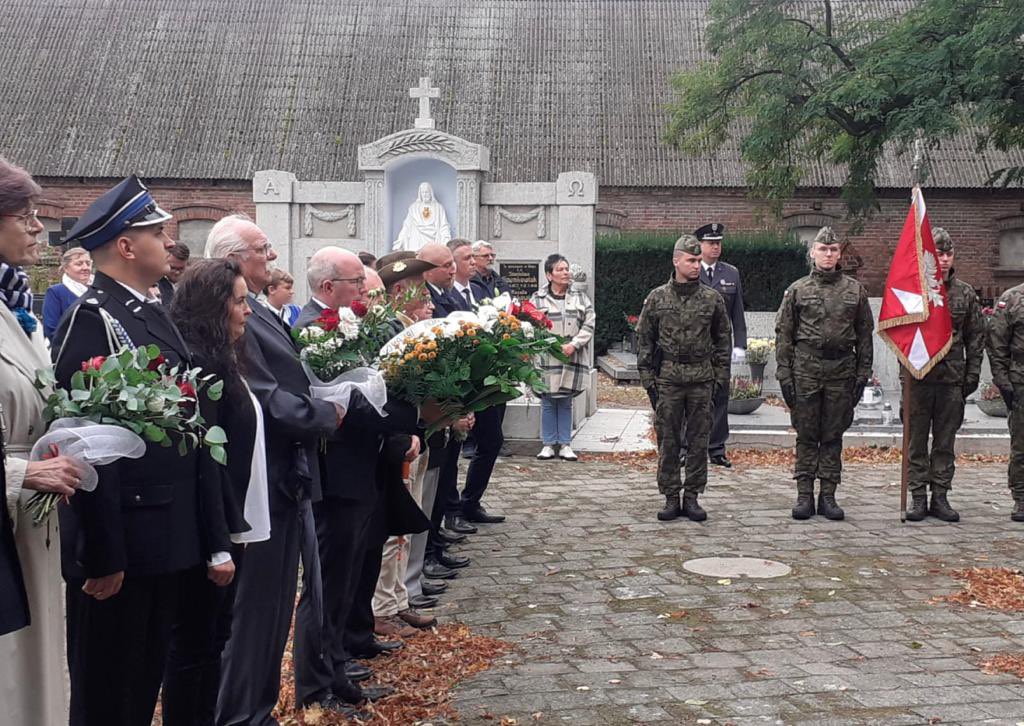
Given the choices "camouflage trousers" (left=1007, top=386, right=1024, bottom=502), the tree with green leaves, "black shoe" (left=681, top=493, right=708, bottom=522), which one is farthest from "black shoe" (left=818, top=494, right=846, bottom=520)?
the tree with green leaves

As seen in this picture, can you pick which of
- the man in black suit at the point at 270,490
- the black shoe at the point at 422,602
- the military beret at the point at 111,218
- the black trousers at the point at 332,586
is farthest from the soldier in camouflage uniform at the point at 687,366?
the military beret at the point at 111,218

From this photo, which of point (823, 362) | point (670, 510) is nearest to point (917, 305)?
point (823, 362)

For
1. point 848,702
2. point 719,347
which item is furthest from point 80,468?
point 719,347

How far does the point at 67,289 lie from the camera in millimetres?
7332

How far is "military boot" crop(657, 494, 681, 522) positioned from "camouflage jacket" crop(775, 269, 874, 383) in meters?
→ 1.29

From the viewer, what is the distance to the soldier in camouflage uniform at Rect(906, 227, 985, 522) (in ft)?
30.9

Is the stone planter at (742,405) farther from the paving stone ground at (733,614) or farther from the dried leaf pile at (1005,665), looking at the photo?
the dried leaf pile at (1005,665)

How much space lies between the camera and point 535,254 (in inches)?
581

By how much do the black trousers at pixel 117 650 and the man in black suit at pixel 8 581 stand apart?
39 centimetres

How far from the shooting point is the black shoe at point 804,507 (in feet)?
30.8

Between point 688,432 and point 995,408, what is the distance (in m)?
6.25

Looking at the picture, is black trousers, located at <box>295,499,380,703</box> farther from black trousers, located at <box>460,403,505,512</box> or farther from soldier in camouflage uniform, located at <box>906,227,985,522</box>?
soldier in camouflage uniform, located at <box>906,227,985,522</box>

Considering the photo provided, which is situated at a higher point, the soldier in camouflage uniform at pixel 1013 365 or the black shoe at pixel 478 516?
the soldier in camouflage uniform at pixel 1013 365

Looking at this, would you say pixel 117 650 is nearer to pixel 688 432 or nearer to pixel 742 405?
pixel 688 432
